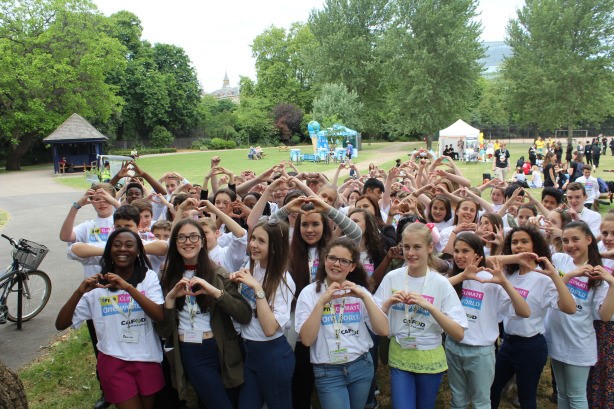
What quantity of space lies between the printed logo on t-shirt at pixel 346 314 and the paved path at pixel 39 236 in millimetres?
4431

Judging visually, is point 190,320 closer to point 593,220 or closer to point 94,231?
point 94,231

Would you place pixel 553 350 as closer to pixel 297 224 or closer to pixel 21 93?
pixel 297 224

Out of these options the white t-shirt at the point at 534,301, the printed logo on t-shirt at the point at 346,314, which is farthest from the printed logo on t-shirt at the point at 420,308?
the white t-shirt at the point at 534,301

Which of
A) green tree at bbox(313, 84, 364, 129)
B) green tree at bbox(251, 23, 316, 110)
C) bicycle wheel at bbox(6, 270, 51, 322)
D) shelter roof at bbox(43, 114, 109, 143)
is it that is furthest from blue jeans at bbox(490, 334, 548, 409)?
green tree at bbox(251, 23, 316, 110)

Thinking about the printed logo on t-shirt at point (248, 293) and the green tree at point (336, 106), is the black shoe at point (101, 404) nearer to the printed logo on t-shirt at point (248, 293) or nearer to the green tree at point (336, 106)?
the printed logo on t-shirt at point (248, 293)

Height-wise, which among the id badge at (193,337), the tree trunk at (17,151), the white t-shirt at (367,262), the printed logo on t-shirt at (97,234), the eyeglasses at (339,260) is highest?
the tree trunk at (17,151)

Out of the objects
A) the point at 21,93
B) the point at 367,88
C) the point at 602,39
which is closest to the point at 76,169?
the point at 21,93

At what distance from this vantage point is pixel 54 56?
36062mm

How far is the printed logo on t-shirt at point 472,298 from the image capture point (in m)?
3.75

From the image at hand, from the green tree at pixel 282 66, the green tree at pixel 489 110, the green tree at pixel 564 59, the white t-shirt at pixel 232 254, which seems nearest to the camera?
the white t-shirt at pixel 232 254

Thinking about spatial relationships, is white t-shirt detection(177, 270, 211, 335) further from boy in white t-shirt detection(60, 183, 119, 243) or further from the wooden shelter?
Answer: the wooden shelter

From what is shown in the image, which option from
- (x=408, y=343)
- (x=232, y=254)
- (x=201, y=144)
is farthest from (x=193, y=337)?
(x=201, y=144)

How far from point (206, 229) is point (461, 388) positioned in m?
2.53

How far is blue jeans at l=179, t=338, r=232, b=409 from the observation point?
3633 millimetres
